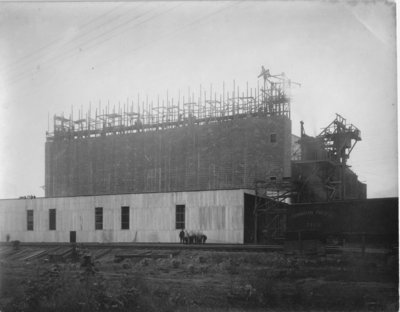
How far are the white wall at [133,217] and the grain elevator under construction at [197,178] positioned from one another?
0.07 meters

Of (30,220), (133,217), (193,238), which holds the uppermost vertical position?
(133,217)

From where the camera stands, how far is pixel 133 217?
35156mm

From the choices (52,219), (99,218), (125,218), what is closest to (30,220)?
(52,219)

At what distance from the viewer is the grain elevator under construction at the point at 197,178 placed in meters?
32.2

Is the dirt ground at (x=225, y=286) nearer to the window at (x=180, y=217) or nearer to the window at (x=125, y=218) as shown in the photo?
the window at (x=180, y=217)

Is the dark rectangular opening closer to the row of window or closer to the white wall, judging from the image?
the white wall

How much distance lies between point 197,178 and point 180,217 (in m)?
9.96

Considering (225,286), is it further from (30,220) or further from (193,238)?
(30,220)

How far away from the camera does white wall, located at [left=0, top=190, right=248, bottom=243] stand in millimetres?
32156

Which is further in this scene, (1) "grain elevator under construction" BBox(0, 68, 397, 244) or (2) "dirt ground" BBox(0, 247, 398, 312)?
(1) "grain elevator under construction" BBox(0, 68, 397, 244)

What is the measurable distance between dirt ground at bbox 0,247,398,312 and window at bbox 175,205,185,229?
971 cm

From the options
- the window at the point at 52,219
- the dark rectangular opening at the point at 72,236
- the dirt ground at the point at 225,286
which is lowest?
the dark rectangular opening at the point at 72,236

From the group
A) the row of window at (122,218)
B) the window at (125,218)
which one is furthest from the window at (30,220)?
the window at (125,218)

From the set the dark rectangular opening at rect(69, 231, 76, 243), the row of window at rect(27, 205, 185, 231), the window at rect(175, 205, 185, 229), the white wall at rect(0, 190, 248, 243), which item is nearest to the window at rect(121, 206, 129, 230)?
the row of window at rect(27, 205, 185, 231)
